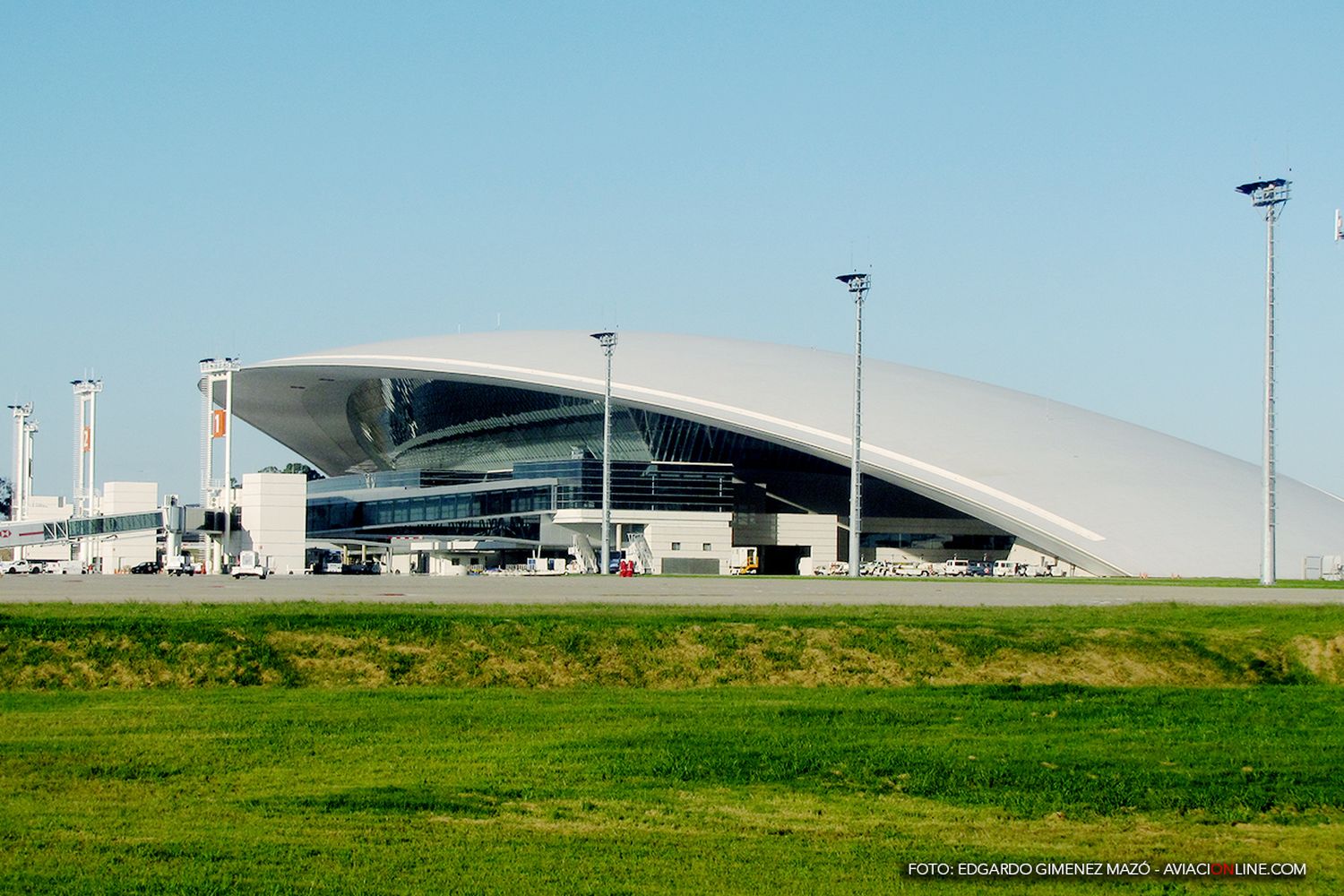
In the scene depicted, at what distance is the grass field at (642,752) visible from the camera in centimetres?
1054

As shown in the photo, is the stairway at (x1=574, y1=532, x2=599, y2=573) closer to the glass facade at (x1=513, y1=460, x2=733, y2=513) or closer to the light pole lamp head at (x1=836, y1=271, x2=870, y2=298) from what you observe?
the glass facade at (x1=513, y1=460, x2=733, y2=513)

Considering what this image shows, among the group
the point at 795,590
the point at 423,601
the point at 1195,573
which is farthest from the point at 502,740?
the point at 1195,573

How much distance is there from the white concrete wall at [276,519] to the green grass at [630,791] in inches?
2384

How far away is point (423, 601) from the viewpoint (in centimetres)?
3434

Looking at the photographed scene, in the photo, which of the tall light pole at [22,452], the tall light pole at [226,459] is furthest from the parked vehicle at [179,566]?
the tall light pole at [22,452]

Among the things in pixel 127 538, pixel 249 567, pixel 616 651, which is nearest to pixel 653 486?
pixel 249 567

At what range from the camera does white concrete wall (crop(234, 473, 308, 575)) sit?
78.3 metres

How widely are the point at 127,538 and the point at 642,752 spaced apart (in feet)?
263

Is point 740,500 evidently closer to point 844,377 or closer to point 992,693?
point 844,377

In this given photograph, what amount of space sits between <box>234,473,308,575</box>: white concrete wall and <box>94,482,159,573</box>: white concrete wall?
38.2 feet

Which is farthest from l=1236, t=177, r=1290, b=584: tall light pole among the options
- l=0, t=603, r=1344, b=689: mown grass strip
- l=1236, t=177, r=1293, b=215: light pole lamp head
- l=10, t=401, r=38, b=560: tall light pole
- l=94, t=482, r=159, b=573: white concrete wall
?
l=10, t=401, r=38, b=560: tall light pole

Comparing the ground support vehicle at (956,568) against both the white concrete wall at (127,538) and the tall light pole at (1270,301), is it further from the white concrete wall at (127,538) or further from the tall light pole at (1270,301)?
the white concrete wall at (127,538)

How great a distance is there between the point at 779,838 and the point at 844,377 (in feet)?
266

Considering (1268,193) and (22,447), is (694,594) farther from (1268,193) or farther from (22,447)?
(22,447)
